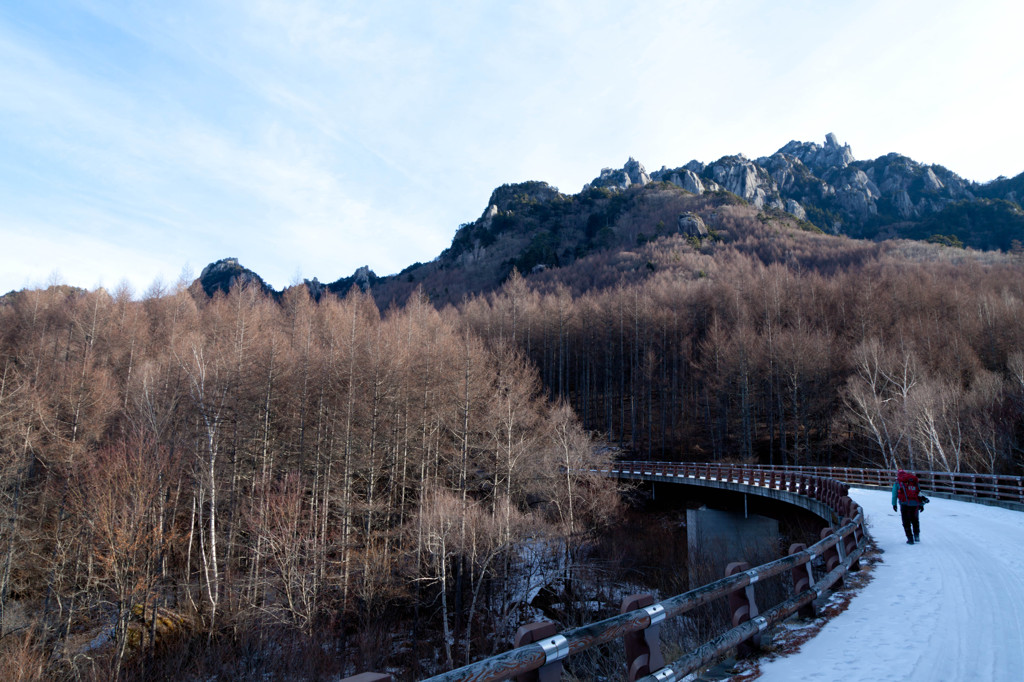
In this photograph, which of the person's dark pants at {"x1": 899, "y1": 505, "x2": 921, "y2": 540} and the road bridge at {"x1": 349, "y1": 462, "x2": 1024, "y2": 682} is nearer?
the road bridge at {"x1": 349, "y1": 462, "x2": 1024, "y2": 682}

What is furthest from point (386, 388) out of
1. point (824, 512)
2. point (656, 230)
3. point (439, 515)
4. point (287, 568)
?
point (656, 230)

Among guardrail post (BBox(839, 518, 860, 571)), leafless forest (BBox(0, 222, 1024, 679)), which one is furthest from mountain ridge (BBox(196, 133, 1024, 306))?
guardrail post (BBox(839, 518, 860, 571))

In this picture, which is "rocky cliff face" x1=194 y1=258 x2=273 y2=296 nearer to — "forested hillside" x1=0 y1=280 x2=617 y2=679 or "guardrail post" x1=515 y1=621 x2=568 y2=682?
"forested hillside" x1=0 y1=280 x2=617 y2=679

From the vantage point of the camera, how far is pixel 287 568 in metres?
21.5

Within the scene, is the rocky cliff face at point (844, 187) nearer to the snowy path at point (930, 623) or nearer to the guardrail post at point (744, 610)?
the snowy path at point (930, 623)

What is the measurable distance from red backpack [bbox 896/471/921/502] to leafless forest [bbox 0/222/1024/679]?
15.2 metres

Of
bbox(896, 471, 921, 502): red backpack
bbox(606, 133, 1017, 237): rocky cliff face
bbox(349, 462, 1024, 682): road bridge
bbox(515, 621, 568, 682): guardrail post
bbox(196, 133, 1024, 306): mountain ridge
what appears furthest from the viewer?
bbox(606, 133, 1017, 237): rocky cliff face

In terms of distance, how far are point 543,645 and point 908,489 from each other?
11054 millimetres

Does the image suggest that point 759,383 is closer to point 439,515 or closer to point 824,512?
point 824,512

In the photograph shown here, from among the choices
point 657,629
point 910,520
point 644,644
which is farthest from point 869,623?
point 910,520

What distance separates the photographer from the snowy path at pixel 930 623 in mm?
4414

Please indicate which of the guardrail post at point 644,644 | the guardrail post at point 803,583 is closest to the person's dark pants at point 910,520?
the guardrail post at point 803,583

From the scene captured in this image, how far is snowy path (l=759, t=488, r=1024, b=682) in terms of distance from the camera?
4.41 m

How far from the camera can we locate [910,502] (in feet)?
34.5
